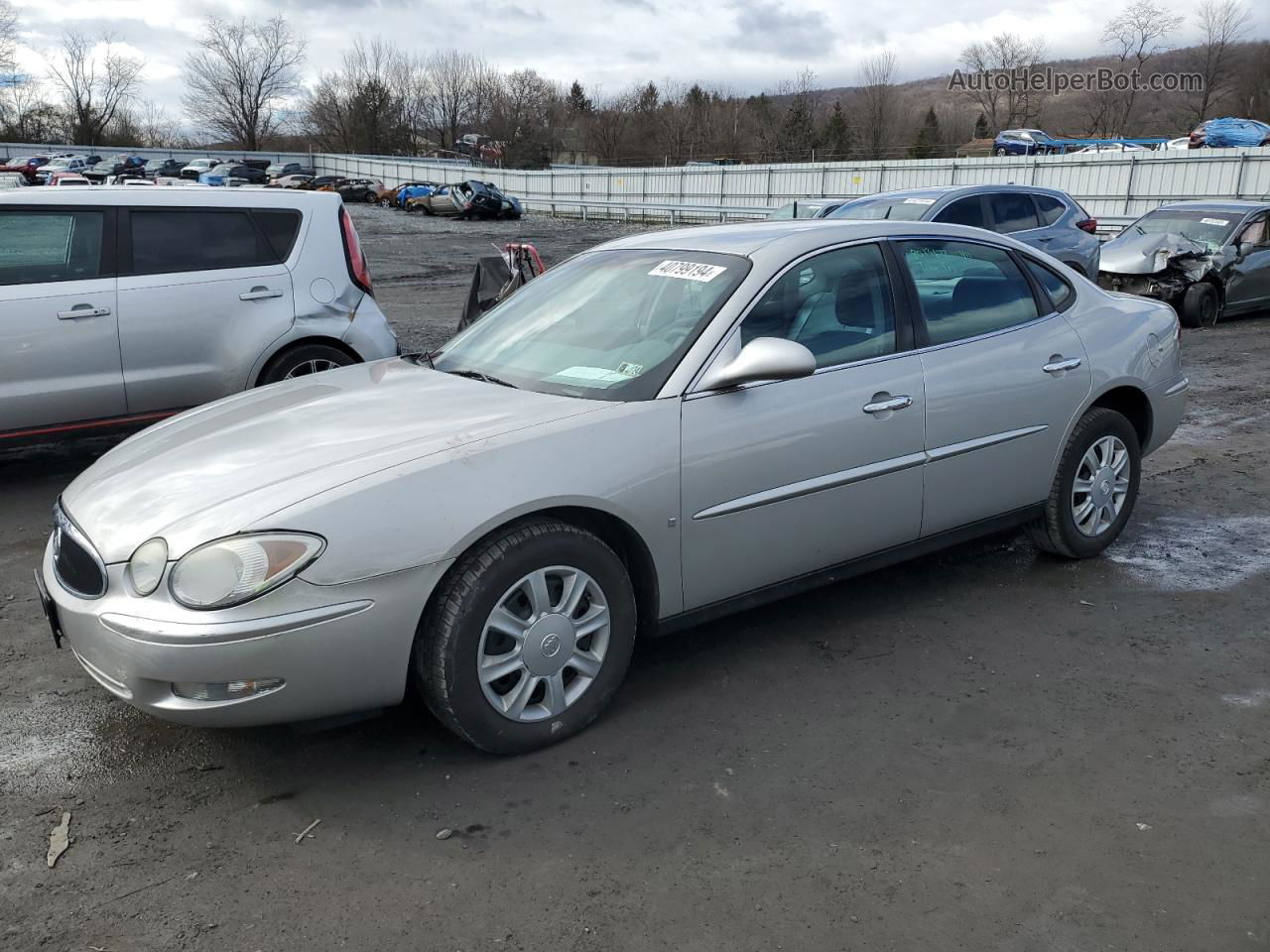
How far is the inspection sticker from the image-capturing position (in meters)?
4.01

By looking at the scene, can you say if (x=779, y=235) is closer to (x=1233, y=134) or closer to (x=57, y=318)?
(x=57, y=318)

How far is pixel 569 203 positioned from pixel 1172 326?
38767 mm

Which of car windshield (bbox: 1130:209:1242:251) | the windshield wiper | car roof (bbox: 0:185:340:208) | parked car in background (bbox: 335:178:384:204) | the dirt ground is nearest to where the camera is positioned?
the dirt ground

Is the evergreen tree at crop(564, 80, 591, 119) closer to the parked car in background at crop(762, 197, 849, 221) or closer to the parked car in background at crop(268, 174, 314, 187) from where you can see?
the parked car in background at crop(268, 174, 314, 187)

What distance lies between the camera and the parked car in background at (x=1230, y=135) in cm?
3841

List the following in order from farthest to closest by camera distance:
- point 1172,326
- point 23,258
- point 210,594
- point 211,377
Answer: point 211,377 → point 23,258 → point 1172,326 → point 210,594

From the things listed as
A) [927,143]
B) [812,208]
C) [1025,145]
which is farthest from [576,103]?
[812,208]

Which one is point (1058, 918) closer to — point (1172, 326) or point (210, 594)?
point (210, 594)

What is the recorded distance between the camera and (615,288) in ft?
14.0

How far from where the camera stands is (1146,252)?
13.5 meters

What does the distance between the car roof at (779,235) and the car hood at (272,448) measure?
1016mm

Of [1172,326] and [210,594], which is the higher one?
[1172,326]

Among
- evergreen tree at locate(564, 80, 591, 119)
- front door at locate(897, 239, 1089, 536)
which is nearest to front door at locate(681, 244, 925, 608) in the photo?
front door at locate(897, 239, 1089, 536)

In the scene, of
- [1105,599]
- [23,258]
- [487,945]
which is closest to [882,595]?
[1105,599]
